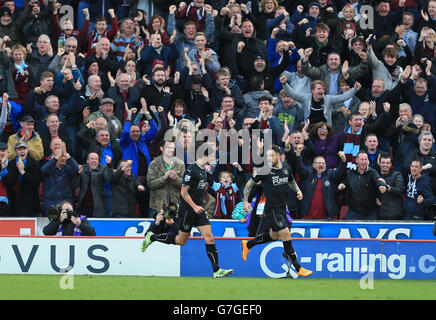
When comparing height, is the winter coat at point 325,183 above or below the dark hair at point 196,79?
below

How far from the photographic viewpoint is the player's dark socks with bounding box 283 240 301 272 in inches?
583

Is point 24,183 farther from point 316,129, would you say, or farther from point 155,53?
point 316,129

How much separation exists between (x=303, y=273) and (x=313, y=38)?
684 cm

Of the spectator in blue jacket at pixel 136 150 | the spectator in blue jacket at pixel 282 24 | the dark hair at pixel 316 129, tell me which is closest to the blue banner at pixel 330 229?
the spectator in blue jacket at pixel 136 150

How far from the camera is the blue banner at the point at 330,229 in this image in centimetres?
1742

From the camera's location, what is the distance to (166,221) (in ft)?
53.2

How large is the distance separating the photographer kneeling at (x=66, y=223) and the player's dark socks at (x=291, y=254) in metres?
3.74

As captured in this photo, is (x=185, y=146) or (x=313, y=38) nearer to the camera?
(x=185, y=146)

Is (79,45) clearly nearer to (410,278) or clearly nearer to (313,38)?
(313,38)

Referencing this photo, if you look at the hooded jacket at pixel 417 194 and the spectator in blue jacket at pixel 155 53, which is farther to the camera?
the spectator in blue jacket at pixel 155 53

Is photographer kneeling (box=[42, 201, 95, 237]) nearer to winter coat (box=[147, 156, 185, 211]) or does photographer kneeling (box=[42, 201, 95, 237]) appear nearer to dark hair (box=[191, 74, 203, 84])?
winter coat (box=[147, 156, 185, 211])

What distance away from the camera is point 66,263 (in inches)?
625

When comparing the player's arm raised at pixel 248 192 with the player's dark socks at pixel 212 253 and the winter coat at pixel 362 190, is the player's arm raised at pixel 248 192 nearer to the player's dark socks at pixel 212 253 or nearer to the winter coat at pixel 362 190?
the player's dark socks at pixel 212 253
